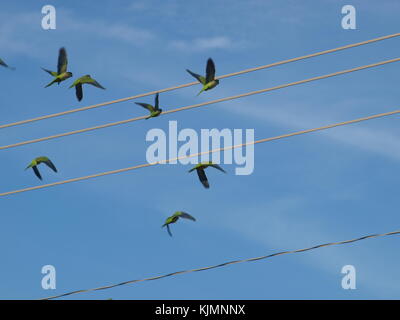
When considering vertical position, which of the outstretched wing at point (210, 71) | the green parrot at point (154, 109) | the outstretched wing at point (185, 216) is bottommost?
the outstretched wing at point (185, 216)

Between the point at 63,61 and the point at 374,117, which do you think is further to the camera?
the point at 63,61

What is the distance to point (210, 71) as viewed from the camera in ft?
54.9

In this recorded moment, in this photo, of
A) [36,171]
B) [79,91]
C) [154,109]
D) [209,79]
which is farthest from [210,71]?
[36,171]

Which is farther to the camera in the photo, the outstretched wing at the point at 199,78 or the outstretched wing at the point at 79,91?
the outstretched wing at the point at 79,91

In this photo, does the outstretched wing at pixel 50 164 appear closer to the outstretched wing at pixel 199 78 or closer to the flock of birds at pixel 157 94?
the flock of birds at pixel 157 94

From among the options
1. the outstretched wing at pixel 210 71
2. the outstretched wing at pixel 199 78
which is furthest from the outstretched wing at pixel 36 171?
the outstretched wing at pixel 210 71

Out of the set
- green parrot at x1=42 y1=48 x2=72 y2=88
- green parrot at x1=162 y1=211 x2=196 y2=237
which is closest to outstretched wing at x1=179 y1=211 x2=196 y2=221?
green parrot at x1=162 y1=211 x2=196 y2=237

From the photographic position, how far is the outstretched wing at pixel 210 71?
1672cm

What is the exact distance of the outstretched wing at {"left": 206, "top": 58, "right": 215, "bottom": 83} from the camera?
16719mm
